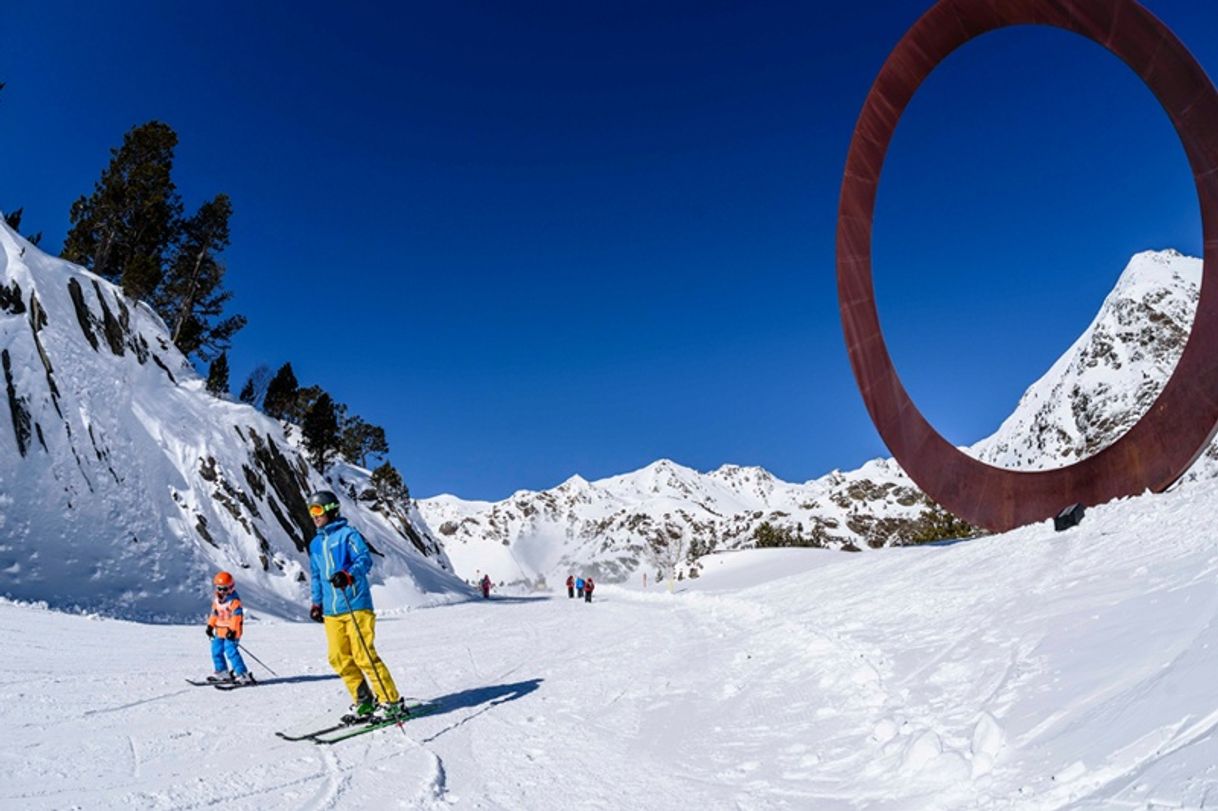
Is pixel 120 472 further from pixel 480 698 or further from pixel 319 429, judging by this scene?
pixel 319 429

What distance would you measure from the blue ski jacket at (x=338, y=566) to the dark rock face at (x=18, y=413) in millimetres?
15176

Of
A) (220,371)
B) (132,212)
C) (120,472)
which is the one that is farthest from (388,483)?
(120,472)

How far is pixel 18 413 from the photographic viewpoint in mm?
17031

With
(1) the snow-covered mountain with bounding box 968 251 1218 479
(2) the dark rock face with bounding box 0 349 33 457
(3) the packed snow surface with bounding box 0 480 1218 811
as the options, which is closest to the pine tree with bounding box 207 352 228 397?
(2) the dark rock face with bounding box 0 349 33 457

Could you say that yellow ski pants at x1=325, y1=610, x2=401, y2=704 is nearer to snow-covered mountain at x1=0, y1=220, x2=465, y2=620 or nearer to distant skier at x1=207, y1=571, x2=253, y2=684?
distant skier at x1=207, y1=571, x2=253, y2=684

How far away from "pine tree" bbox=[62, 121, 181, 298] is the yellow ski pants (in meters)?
32.9

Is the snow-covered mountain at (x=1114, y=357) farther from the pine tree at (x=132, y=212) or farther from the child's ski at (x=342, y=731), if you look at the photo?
the child's ski at (x=342, y=731)

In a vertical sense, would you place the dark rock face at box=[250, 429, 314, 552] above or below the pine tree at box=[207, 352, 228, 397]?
below

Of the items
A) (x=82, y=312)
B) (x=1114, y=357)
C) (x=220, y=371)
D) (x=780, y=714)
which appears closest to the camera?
(x=780, y=714)

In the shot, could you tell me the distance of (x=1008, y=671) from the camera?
4867 mm

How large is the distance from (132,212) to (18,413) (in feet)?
74.7

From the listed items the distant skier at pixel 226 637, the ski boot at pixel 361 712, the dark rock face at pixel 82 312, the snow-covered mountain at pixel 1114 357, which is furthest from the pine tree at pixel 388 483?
the snow-covered mountain at pixel 1114 357

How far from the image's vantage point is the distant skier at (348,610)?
5715mm

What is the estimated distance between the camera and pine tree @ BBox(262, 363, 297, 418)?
168 feet
